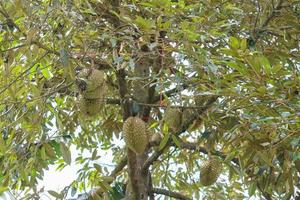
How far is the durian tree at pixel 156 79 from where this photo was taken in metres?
1.37

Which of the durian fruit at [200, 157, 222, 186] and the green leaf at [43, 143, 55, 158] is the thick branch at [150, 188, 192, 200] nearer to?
the durian fruit at [200, 157, 222, 186]

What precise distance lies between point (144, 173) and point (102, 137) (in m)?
0.87

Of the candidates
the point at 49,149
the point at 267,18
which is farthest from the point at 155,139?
the point at 267,18

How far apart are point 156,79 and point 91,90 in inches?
9.0

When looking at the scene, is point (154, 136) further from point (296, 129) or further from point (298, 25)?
point (296, 129)

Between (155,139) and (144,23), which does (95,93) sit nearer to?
(144,23)

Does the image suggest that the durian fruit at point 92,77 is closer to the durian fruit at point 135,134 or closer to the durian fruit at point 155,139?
the durian fruit at point 135,134

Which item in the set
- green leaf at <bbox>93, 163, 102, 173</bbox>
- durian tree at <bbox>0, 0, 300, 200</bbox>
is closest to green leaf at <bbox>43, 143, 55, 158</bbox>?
durian tree at <bbox>0, 0, 300, 200</bbox>

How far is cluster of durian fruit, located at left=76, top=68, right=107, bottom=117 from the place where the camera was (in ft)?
5.20

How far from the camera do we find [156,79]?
1.72 m

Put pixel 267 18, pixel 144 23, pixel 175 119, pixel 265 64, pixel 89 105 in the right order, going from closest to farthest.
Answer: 1. pixel 265 64
2. pixel 144 23
3. pixel 89 105
4. pixel 267 18
5. pixel 175 119

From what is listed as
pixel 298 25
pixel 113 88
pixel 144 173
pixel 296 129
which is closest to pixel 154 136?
pixel 144 173

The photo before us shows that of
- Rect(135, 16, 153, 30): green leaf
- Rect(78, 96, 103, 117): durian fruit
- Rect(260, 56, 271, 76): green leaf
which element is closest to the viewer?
Rect(260, 56, 271, 76): green leaf

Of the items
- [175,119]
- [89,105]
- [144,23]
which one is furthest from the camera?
[175,119]
